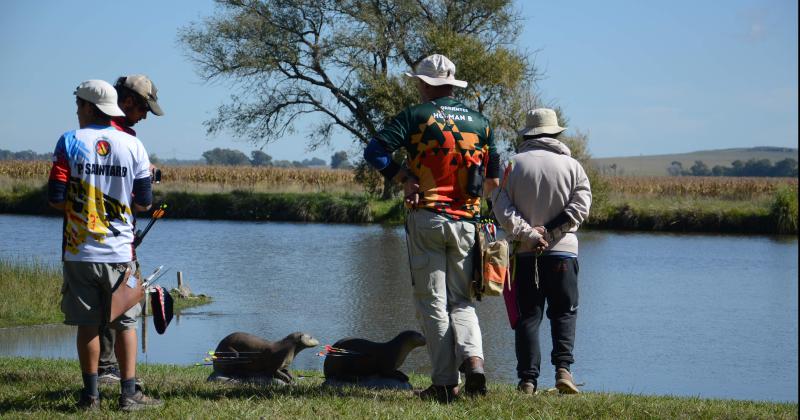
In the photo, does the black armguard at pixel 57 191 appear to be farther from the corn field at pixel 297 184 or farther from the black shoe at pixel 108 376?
the corn field at pixel 297 184

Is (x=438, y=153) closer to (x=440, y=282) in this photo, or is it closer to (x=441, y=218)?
(x=441, y=218)

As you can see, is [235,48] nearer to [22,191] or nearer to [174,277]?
[22,191]

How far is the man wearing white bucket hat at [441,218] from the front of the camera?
575 centimetres

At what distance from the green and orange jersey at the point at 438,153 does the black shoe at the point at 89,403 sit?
2129 millimetres

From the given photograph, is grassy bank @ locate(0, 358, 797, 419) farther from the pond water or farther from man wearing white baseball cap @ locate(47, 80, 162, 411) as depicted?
the pond water

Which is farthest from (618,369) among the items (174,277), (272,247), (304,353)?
(272,247)

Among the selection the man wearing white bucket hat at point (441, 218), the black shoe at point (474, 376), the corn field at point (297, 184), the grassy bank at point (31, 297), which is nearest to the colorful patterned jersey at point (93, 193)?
the man wearing white bucket hat at point (441, 218)

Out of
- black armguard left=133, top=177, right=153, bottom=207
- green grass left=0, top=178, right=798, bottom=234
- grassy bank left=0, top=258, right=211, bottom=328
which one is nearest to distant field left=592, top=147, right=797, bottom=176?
green grass left=0, top=178, right=798, bottom=234

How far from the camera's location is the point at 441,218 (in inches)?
226

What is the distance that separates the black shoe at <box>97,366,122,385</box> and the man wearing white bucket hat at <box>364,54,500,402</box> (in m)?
2.02

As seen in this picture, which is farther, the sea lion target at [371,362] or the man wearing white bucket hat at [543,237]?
the sea lion target at [371,362]

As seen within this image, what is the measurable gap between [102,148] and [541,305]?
2962 millimetres

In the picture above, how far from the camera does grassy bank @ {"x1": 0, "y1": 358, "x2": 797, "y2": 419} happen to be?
530 cm

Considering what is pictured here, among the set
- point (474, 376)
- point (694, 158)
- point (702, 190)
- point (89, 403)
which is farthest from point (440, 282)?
point (694, 158)
